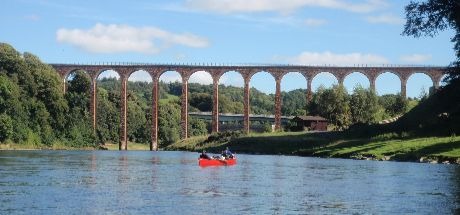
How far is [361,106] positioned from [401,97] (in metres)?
8.14

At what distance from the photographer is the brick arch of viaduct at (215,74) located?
130375 mm

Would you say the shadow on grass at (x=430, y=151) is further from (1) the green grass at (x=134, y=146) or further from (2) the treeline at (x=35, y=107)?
(1) the green grass at (x=134, y=146)

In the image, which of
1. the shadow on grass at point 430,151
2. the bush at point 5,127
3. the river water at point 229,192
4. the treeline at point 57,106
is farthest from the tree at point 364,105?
the river water at point 229,192

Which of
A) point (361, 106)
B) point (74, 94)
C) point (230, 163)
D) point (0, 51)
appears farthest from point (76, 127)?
point (230, 163)

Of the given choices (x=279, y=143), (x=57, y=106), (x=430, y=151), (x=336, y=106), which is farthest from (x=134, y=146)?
(x=430, y=151)

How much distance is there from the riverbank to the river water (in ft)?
57.4

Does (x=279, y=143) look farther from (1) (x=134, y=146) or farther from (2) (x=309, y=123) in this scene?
(1) (x=134, y=146)

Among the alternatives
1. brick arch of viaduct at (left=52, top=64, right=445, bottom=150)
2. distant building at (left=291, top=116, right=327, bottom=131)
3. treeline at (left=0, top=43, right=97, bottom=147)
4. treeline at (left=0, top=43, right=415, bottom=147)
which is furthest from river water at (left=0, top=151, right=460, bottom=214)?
brick arch of viaduct at (left=52, top=64, right=445, bottom=150)

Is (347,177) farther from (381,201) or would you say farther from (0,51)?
(0,51)

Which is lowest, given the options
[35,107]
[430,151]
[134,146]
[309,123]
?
[134,146]

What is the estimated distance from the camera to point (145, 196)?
1377 inches

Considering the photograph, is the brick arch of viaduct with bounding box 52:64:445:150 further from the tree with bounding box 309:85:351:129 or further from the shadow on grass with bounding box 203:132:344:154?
the shadow on grass with bounding box 203:132:344:154

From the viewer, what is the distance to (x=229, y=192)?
37.4m

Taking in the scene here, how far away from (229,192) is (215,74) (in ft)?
318
